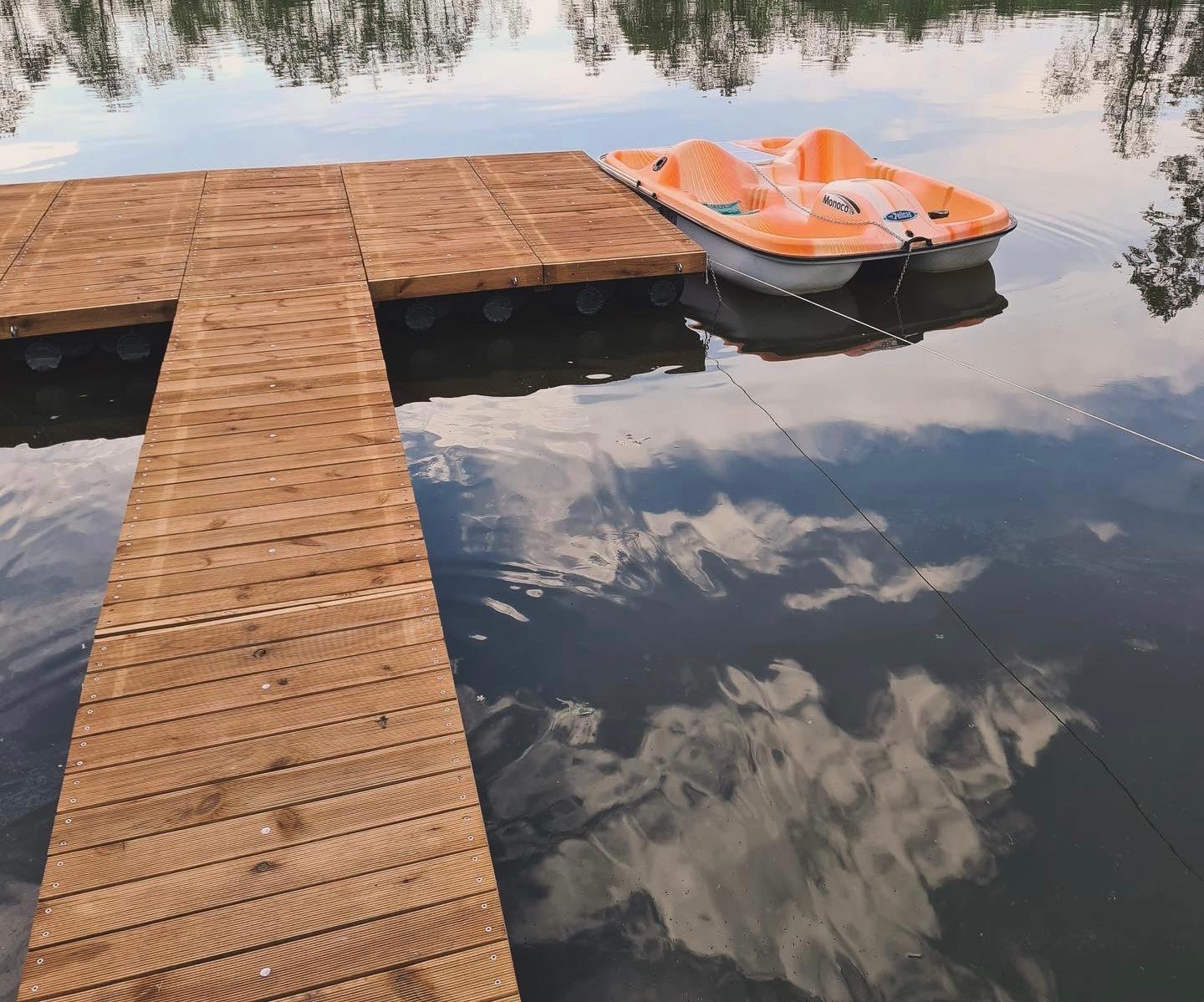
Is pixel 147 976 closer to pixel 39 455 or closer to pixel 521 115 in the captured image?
pixel 39 455

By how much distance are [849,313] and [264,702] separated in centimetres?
572

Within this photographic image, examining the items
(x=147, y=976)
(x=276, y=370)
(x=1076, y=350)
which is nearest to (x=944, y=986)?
(x=147, y=976)

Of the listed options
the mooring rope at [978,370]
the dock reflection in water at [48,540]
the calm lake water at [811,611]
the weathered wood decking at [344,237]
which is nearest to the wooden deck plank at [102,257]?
the weathered wood decking at [344,237]

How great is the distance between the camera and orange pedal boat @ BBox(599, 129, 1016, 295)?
6980 millimetres

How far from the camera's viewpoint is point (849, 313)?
23.7 ft

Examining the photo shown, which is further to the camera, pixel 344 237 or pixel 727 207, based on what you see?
pixel 727 207

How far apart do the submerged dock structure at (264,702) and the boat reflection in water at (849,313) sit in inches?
90.2

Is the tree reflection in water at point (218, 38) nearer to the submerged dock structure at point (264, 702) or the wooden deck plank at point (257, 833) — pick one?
the submerged dock structure at point (264, 702)

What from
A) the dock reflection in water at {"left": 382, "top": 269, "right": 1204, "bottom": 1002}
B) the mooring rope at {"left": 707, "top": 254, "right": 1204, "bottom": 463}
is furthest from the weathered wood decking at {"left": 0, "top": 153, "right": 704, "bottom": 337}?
the dock reflection in water at {"left": 382, "top": 269, "right": 1204, "bottom": 1002}

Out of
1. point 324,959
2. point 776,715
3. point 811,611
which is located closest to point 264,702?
point 324,959

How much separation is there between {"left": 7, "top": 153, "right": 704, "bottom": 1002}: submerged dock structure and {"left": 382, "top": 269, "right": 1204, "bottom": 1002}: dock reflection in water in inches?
20.5

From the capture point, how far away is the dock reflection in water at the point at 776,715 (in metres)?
2.65

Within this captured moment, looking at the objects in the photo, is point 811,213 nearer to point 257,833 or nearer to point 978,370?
point 978,370

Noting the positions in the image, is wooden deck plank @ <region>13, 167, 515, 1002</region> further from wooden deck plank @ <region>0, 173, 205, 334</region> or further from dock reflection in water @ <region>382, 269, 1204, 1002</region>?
wooden deck plank @ <region>0, 173, 205, 334</region>
